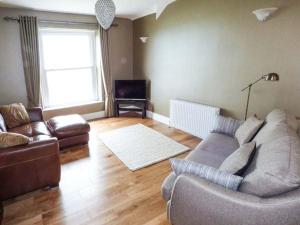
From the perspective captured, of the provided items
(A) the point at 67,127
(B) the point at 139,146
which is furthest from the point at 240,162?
(A) the point at 67,127

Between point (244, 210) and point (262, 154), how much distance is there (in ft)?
1.70

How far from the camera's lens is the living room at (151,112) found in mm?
1560

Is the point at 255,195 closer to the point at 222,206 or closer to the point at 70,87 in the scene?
the point at 222,206

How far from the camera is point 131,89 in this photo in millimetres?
5242

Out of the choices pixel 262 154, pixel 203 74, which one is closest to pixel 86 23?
pixel 203 74

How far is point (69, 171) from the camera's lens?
292 centimetres

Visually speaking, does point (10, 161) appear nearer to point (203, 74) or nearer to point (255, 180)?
point (255, 180)

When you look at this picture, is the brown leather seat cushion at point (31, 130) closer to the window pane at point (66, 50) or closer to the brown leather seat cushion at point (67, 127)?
the brown leather seat cushion at point (67, 127)

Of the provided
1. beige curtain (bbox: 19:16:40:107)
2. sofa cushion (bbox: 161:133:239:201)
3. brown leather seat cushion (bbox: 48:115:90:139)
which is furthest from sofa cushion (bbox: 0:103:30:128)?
sofa cushion (bbox: 161:133:239:201)

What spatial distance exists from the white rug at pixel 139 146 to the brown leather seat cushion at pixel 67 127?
20.4 inches

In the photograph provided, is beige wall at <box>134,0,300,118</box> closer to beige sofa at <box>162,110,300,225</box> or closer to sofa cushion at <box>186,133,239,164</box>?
sofa cushion at <box>186,133,239,164</box>

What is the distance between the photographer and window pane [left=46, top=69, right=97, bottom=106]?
472 centimetres

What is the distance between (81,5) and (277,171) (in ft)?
13.7

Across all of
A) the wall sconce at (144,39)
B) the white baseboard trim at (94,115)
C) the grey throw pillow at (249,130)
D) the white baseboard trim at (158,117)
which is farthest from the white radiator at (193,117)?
the white baseboard trim at (94,115)
